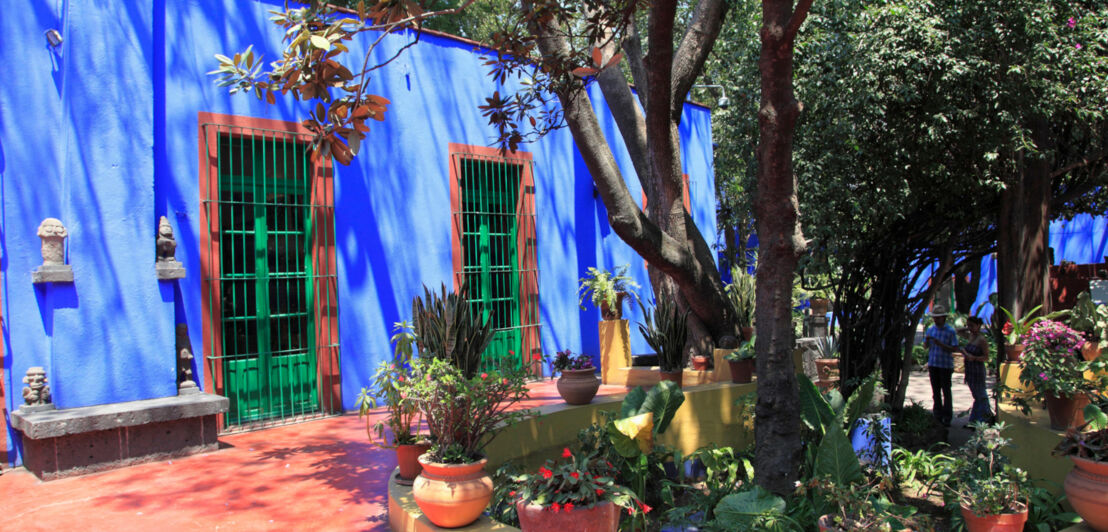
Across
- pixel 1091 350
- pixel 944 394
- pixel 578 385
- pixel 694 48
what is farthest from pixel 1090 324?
pixel 694 48

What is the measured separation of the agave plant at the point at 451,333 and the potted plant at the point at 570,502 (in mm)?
1402

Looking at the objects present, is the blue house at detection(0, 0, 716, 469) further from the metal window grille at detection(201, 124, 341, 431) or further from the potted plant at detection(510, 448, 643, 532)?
the potted plant at detection(510, 448, 643, 532)

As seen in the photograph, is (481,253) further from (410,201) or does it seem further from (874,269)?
(874,269)

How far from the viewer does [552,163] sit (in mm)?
10242

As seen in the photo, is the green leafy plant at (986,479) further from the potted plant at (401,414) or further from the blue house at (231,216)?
the blue house at (231,216)

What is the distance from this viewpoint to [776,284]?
423 centimetres

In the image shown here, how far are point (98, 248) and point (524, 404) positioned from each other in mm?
3874

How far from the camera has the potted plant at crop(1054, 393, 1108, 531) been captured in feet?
12.6

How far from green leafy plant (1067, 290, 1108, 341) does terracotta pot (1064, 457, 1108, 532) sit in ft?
6.82

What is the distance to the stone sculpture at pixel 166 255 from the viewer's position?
6.35 metres

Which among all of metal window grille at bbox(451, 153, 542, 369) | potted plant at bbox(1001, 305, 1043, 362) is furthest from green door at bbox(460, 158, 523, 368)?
potted plant at bbox(1001, 305, 1043, 362)

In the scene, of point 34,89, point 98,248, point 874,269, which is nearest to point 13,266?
point 98,248

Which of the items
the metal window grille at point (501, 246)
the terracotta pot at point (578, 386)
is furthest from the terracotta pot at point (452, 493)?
the metal window grille at point (501, 246)

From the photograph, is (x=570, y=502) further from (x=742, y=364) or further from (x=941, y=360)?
(x=941, y=360)
